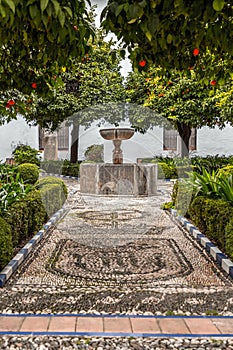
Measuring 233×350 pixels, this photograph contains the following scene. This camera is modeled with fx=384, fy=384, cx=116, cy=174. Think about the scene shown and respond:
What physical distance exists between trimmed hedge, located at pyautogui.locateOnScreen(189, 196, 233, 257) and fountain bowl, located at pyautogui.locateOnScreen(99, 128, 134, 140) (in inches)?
117

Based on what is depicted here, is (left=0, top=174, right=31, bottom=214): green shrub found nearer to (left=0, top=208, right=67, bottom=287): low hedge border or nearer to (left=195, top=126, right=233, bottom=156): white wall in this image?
(left=0, top=208, right=67, bottom=287): low hedge border

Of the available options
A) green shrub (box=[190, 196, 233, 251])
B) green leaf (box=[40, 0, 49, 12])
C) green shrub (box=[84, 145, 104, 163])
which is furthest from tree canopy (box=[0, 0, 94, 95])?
green shrub (box=[84, 145, 104, 163])

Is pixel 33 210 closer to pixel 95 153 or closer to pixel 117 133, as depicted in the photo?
pixel 117 133

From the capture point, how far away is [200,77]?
12.5ft

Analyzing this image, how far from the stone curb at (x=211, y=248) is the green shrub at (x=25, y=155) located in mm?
8109

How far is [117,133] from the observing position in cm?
803

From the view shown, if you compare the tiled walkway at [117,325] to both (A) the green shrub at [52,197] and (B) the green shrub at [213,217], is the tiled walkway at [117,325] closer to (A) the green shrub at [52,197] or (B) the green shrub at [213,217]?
(B) the green shrub at [213,217]

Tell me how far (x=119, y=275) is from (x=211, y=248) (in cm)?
117

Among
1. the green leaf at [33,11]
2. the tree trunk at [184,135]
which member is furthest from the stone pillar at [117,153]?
the green leaf at [33,11]

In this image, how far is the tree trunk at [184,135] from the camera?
13594 millimetres

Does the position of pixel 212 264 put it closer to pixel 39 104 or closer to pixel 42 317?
pixel 42 317

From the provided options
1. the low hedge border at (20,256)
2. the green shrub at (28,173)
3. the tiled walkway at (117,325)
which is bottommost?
the tiled walkway at (117,325)

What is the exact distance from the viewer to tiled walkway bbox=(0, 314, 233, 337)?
7.69 ft

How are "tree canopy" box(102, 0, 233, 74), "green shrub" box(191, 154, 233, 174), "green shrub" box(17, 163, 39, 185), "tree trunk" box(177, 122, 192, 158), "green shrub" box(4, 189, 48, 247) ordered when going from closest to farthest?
1. "tree canopy" box(102, 0, 233, 74)
2. "green shrub" box(4, 189, 48, 247)
3. "green shrub" box(17, 163, 39, 185)
4. "green shrub" box(191, 154, 233, 174)
5. "tree trunk" box(177, 122, 192, 158)
